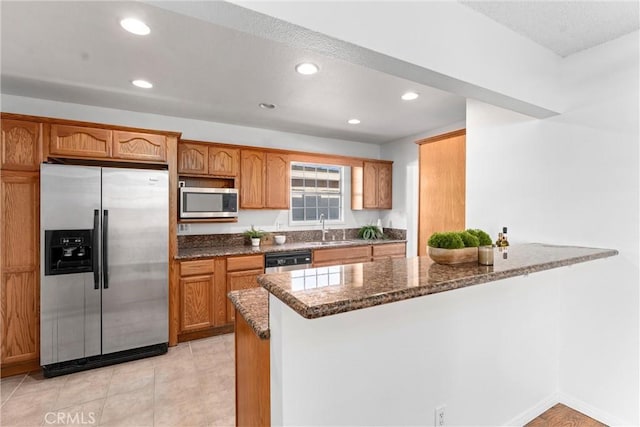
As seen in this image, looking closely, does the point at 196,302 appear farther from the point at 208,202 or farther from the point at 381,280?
the point at 381,280

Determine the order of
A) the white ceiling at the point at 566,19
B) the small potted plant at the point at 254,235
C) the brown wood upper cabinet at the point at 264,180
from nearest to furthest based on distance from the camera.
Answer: the white ceiling at the point at 566,19 → the brown wood upper cabinet at the point at 264,180 → the small potted plant at the point at 254,235

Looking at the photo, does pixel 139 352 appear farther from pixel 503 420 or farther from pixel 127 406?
pixel 503 420

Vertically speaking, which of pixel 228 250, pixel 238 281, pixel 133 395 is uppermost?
pixel 228 250

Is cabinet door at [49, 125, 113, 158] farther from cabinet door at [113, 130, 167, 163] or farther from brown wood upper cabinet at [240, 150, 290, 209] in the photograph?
brown wood upper cabinet at [240, 150, 290, 209]

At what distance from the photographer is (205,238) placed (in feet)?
13.5

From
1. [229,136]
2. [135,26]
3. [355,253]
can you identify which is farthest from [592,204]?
[229,136]

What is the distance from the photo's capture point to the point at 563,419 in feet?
6.94

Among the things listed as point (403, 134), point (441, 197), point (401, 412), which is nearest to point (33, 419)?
point (401, 412)

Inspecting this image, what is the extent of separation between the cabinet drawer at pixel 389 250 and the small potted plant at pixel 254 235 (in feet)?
5.52

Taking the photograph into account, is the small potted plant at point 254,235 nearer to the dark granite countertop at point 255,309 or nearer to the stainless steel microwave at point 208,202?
the stainless steel microwave at point 208,202

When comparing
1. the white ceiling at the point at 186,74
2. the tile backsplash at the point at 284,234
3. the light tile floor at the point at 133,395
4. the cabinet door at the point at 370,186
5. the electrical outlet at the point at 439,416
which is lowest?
the light tile floor at the point at 133,395

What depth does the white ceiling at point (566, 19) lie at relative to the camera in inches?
65.1

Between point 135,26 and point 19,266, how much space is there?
2402 millimetres

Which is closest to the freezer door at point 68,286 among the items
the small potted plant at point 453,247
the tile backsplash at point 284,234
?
the tile backsplash at point 284,234
